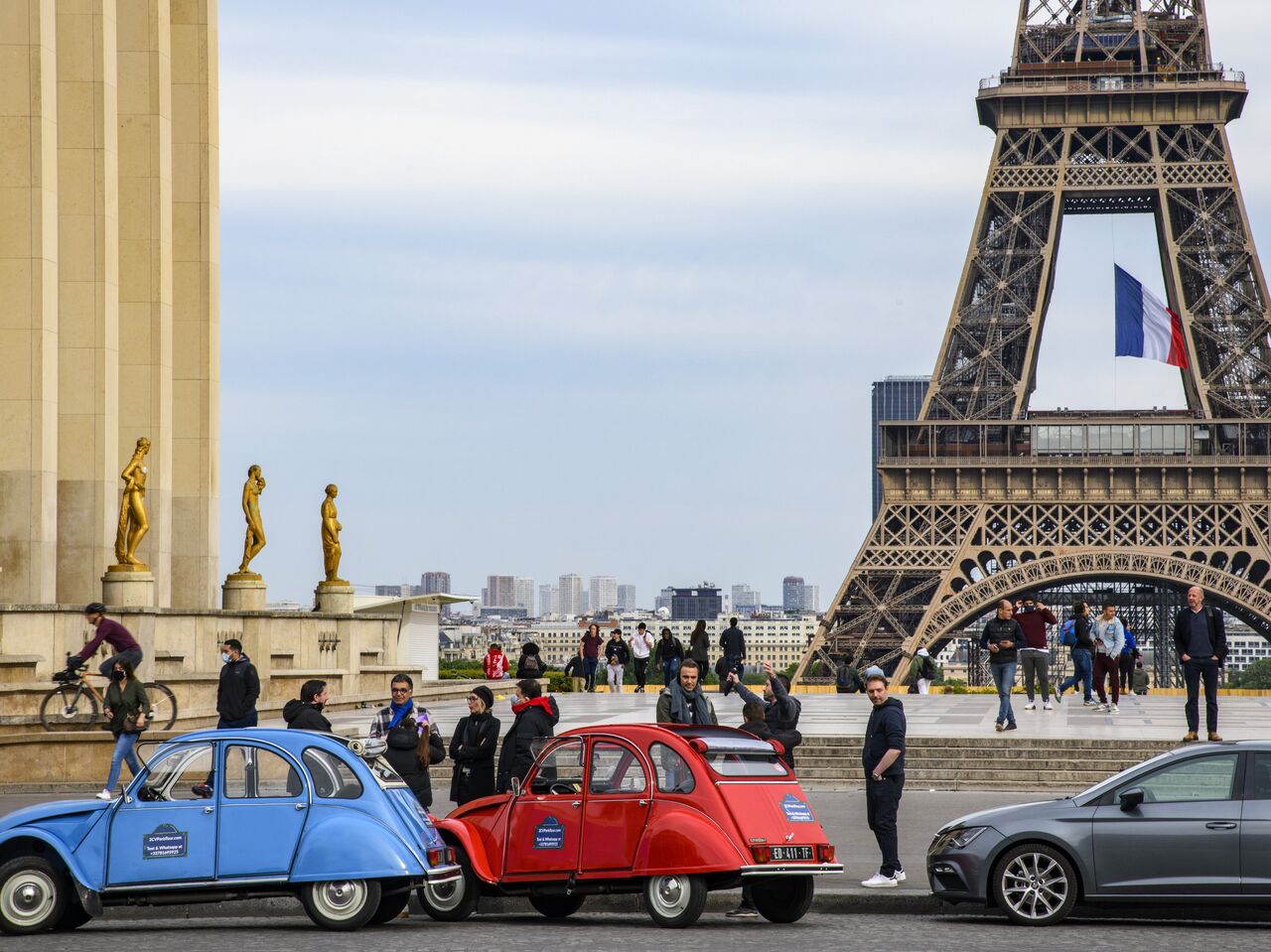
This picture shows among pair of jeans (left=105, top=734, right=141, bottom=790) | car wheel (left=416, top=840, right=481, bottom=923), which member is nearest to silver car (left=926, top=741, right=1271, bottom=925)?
car wheel (left=416, top=840, right=481, bottom=923)

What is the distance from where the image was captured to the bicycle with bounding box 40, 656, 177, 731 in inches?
973

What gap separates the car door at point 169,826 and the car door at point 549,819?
2301 millimetres

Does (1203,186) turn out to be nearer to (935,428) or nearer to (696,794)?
(935,428)

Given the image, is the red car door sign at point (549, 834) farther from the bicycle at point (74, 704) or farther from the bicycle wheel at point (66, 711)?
the bicycle wheel at point (66, 711)

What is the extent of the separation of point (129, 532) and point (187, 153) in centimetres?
1258

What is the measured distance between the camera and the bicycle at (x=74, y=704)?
24719mm

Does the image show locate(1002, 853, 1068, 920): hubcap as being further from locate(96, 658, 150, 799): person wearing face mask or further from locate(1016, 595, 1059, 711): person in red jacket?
locate(1016, 595, 1059, 711): person in red jacket

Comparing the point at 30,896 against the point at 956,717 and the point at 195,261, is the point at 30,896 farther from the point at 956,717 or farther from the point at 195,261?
the point at 195,261

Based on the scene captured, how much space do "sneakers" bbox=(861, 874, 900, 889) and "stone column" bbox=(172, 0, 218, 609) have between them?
2669 cm

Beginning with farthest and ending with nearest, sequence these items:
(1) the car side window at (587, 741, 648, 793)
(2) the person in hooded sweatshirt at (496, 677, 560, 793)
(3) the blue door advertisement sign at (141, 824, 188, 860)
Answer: (2) the person in hooded sweatshirt at (496, 677, 560, 793), (1) the car side window at (587, 741, 648, 793), (3) the blue door advertisement sign at (141, 824, 188, 860)

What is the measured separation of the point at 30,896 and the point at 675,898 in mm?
4586

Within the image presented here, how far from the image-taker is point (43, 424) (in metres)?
31.8

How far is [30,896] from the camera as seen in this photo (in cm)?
1448

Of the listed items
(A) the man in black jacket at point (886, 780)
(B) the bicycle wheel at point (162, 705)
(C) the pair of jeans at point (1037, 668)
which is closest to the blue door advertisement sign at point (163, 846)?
(A) the man in black jacket at point (886, 780)
